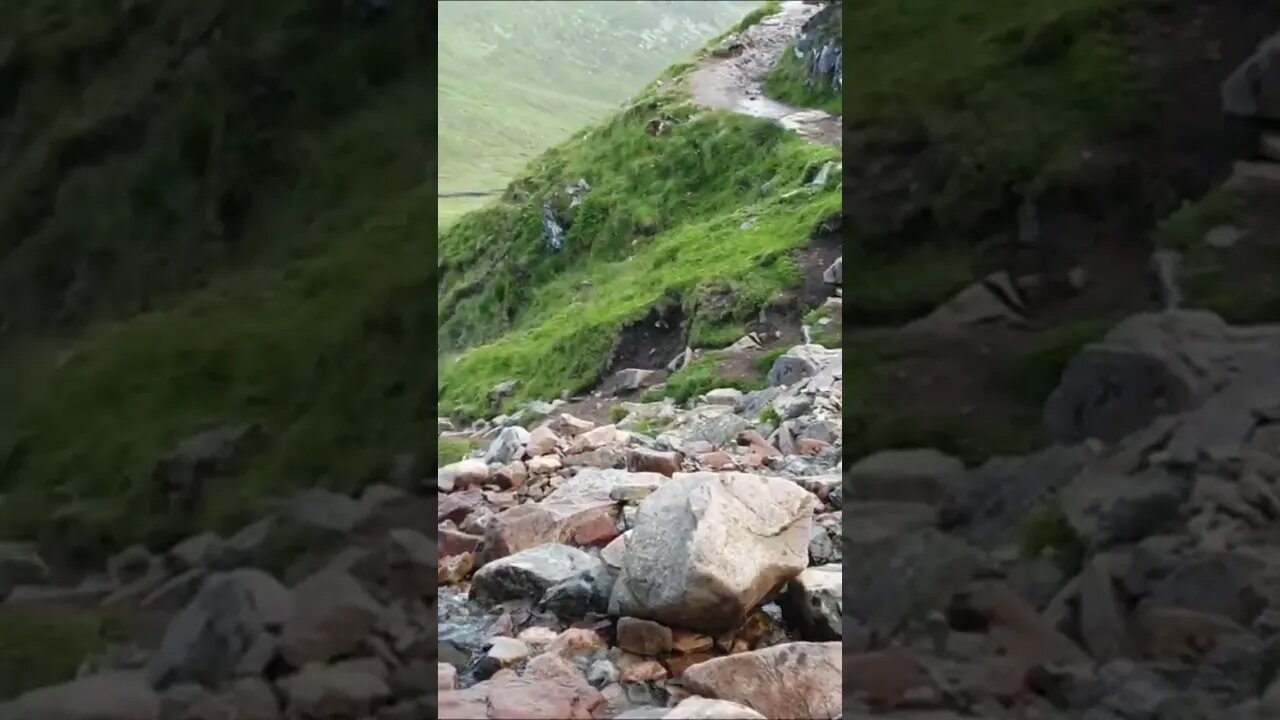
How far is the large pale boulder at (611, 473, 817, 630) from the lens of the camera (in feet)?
7.09

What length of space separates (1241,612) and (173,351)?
2291 mm

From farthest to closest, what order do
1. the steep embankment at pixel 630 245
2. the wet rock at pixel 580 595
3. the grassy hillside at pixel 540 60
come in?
the grassy hillside at pixel 540 60 < the steep embankment at pixel 630 245 < the wet rock at pixel 580 595

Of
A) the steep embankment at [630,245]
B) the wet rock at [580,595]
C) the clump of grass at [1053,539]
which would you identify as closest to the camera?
the clump of grass at [1053,539]

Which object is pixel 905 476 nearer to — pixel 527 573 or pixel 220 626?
pixel 527 573

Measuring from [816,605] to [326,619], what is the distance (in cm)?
A: 106

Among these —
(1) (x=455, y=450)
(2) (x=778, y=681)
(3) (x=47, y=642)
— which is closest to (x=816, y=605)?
(2) (x=778, y=681)

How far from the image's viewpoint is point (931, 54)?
7.06ft

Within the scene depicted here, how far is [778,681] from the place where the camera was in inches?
82.9

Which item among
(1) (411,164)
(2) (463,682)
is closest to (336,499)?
(2) (463,682)

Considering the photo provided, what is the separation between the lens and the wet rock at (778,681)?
210 centimetres

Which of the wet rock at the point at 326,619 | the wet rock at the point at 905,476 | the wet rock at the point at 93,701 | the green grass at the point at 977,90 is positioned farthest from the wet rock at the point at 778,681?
the wet rock at the point at 93,701

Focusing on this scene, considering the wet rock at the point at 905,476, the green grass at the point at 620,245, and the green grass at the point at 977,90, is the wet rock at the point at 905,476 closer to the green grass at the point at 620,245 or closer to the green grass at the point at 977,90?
the green grass at the point at 977,90

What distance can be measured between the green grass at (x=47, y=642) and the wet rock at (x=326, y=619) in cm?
40

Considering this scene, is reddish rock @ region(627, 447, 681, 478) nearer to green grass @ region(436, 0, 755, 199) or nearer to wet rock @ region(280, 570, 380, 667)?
wet rock @ region(280, 570, 380, 667)
